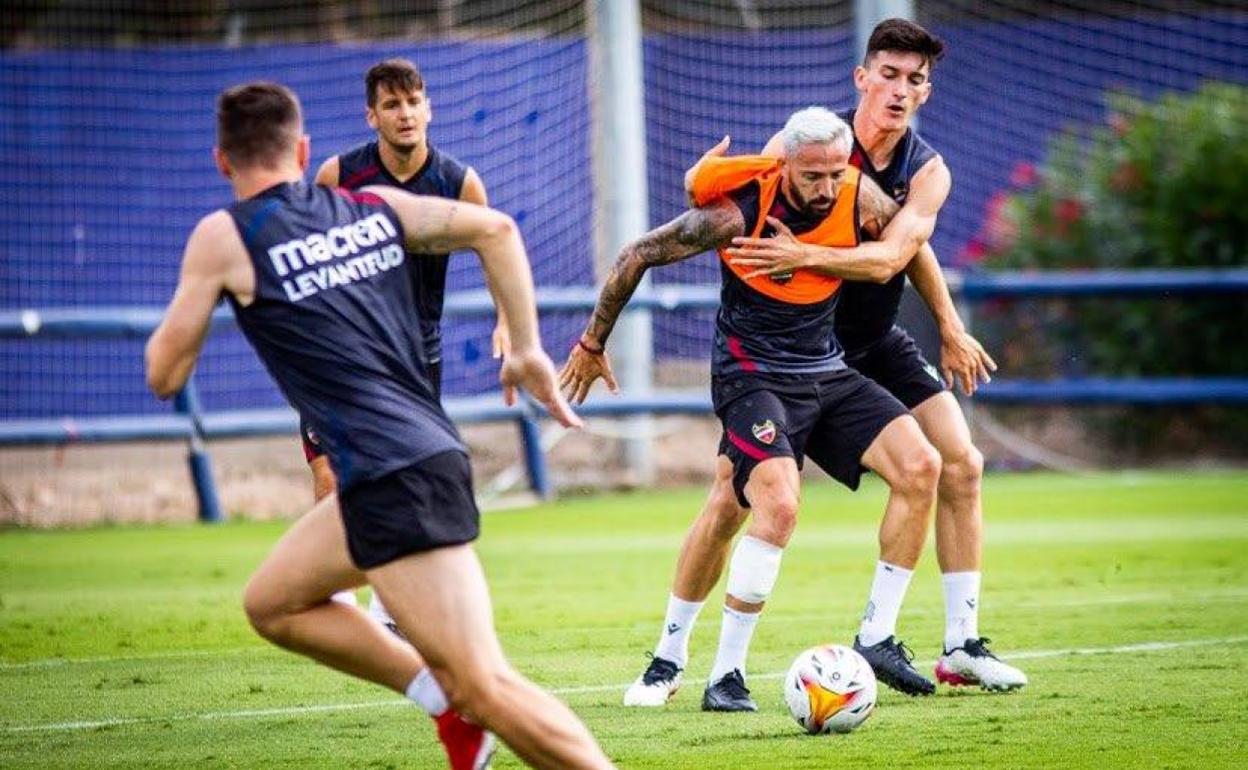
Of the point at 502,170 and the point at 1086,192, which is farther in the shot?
the point at 1086,192

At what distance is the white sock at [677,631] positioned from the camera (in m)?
8.15

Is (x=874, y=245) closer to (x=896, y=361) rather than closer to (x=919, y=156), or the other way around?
(x=919, y=156)

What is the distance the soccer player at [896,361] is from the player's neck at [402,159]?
1657mm

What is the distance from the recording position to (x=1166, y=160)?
66.6 ft

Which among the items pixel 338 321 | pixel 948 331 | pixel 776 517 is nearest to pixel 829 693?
pixel 776 517

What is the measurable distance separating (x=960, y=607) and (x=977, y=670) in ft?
1.08

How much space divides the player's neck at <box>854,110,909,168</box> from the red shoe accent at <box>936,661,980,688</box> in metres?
2.02

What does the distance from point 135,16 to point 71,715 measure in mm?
15595

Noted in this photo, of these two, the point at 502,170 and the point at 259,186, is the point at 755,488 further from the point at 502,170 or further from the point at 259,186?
the point at 502,170

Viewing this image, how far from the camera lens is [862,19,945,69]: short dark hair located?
865 centimetres

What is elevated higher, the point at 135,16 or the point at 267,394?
the point at 135,16

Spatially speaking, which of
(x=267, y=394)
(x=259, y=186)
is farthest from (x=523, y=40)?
(x=259, y=186)

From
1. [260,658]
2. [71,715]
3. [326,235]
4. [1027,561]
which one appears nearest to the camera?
[326,235]

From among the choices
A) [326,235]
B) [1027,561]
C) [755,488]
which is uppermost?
[326,235]
